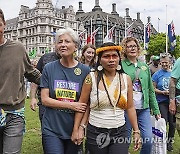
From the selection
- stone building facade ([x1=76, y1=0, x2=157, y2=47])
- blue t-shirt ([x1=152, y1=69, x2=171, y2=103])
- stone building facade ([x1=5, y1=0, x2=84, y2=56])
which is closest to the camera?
blue t-shirt ([x1=152, y1=69, x2=171, y2=103])

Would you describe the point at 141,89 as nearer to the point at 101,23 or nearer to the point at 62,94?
the point at 62,94

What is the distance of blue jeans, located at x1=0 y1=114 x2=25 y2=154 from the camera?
11.1 feet

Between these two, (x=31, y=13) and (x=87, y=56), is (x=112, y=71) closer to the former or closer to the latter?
(x=87, y=56)

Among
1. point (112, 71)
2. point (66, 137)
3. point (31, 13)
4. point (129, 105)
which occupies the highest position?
point (31, 13)

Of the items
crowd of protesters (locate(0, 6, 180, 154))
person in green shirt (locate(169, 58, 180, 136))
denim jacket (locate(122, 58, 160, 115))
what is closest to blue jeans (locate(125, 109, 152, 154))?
denim jacket (locate(122, 58, 160, 115))

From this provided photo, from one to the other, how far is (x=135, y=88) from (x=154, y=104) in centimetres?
41

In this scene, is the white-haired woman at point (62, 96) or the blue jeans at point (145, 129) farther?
the blue jeans at point (145, 129)

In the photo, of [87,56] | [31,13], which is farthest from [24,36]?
[87,56]

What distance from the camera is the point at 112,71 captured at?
359cm

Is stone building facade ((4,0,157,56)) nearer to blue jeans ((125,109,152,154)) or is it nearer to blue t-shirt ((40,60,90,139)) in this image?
blue jeans ((125,109,152,154))

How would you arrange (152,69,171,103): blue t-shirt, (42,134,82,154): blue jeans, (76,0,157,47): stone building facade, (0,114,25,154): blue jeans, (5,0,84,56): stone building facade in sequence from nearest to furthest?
(0,114,25,154): blue jeans, (42,134,82,154): blue jeans, (152,69,171,103): blue t-shirt, (5,0,84,56): stone building facade, (76,0,157,47): stone building facade

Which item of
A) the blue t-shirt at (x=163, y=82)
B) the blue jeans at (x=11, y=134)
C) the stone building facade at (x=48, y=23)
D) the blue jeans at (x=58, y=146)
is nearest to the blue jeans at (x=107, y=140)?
the blue jeans at (x=58, y=146)

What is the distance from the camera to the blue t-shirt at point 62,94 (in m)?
3.58

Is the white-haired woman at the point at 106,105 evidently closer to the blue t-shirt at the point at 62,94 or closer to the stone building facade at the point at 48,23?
the blue t-shirt at the point at 62,94
